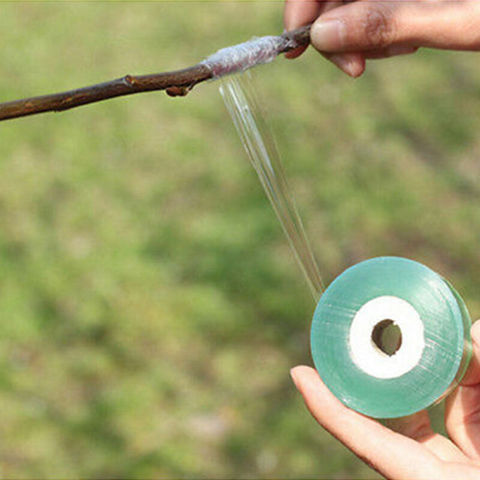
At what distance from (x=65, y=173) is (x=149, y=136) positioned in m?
0.45

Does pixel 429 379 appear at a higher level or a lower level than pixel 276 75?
lower

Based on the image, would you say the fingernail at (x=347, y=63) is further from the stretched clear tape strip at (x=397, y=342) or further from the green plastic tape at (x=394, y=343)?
the green plastic tape at (x=394, y=343)

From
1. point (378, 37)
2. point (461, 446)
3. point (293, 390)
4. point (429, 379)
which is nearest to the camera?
point (429, 379)

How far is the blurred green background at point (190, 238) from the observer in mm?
2139

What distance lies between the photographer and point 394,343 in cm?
126

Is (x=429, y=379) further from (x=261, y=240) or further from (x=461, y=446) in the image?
(x=261, y=240)

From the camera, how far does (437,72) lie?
3420mm

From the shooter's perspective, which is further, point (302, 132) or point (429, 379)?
point (302, 132)

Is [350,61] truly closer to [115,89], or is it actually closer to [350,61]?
[350,61]

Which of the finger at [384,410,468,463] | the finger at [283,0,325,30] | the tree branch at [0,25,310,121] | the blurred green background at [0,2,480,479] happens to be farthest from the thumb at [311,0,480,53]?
the blurred green background at [0,2,480,479]

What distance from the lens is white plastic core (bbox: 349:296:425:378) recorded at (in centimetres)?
119

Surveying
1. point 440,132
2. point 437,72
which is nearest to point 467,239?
point 440,132

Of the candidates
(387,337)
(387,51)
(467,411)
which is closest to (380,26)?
(387,51)

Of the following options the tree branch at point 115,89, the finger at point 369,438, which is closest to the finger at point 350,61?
the tree branch at point 115,89
